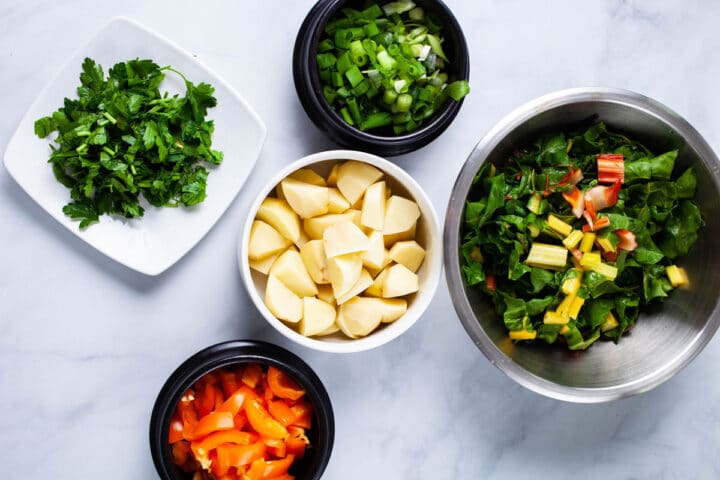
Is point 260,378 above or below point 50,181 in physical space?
below

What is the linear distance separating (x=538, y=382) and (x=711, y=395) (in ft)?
2.25

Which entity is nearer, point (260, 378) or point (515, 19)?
point (260, 378)

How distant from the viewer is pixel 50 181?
171 cm

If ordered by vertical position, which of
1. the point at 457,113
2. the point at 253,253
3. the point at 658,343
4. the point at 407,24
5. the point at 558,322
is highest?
the point at 407,24

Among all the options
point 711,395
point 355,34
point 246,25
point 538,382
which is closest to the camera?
point 538,382

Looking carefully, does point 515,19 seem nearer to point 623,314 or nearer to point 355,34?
point 355,34

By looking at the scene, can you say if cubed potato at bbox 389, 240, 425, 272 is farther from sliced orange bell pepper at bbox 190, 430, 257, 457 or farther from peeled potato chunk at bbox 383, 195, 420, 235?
sliced orange bell pepper at bbox 190, 430, 257, 457

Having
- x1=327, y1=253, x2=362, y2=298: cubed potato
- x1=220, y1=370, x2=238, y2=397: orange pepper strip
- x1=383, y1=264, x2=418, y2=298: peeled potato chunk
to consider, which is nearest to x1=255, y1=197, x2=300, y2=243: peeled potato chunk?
x1=327, y1=253, x2=362, y2=298: cubed potato

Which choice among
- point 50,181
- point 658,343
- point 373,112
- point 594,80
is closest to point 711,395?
point 658,343

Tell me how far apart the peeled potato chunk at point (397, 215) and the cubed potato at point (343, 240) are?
0.09m

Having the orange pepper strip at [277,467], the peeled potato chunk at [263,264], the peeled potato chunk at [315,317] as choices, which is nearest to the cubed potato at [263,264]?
the peeled potato chunk at [263,264]

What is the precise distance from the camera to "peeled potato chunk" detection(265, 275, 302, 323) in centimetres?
159

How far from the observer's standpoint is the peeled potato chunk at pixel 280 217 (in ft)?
5.32

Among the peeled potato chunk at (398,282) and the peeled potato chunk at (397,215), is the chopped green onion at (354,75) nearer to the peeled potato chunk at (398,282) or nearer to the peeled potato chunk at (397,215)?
the peeled potato chunk at (397,215)
